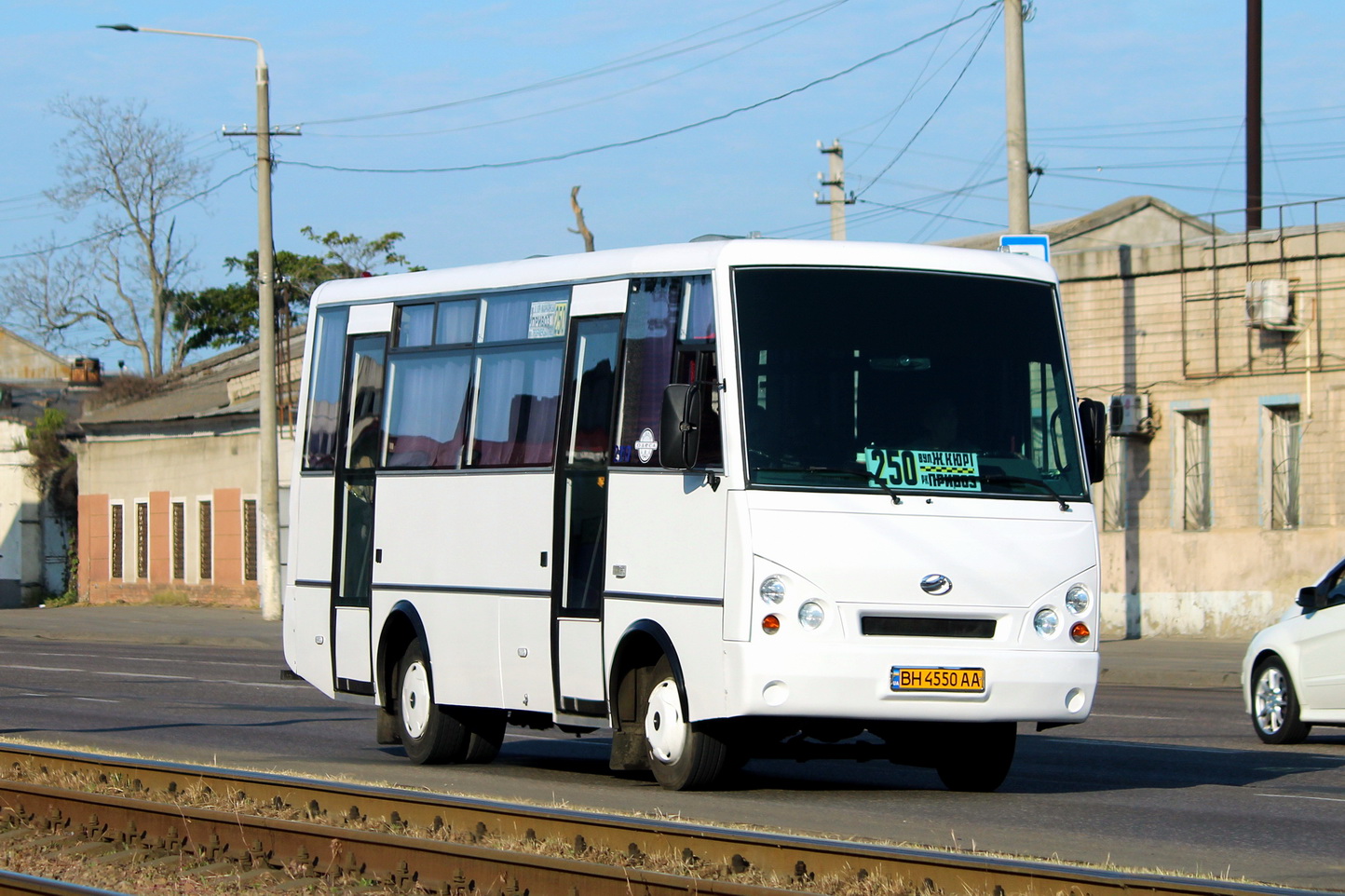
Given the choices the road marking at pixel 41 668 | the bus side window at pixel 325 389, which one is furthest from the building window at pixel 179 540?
the bus side window at pixel 325 389

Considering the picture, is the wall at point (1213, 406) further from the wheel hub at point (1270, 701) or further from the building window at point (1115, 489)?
the wheel hub at point (1270, 701)

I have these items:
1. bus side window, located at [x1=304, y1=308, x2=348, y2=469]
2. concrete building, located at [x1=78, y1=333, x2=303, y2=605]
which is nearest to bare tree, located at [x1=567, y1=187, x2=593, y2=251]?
concrete building, located at [x1=78, y1=333, x2=303, y2=605]

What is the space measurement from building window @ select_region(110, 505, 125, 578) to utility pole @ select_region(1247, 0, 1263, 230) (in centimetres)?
3118

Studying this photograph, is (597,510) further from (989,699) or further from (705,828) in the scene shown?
(705,828)

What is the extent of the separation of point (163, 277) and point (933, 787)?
217ft

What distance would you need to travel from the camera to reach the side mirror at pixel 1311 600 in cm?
1573

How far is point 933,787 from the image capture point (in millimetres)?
12719

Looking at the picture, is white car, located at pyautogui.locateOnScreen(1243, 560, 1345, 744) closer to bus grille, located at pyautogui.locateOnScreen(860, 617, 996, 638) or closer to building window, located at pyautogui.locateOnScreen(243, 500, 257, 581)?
bus grille, located at pyautogui.locateOnScreen(860, 617, 996, 638)

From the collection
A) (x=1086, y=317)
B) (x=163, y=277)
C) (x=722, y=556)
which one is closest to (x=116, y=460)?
(x=163, y=277)

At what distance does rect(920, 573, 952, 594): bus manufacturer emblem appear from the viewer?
10.8 metres

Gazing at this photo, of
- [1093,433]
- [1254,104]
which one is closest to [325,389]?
[1093,433]

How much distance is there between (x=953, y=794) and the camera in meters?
12.1

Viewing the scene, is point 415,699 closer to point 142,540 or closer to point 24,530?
point 142,540

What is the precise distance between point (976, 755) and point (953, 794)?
0.28m
